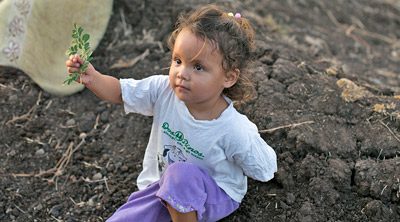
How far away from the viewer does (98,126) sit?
324 centimetres

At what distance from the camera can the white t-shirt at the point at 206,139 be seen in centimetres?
244

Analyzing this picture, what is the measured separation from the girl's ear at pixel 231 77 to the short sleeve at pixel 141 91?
26cm

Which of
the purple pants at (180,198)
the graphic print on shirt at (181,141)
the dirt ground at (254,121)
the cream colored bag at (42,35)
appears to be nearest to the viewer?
the purple pants at (180,198)

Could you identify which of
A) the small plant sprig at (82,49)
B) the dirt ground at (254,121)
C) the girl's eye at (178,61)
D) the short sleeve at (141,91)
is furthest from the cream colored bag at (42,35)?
the girl's eye at (178,61)

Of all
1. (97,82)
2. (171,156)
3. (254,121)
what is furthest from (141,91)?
(254,121)

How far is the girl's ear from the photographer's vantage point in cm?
240

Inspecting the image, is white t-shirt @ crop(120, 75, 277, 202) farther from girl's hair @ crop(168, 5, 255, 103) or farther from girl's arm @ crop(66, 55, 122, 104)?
girl's hair @ crop(168, 5, 255, 103)

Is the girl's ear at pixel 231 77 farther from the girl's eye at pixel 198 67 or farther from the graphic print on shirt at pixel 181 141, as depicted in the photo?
the graphic print on shirt at pixel 181 141

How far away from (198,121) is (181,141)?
11cm

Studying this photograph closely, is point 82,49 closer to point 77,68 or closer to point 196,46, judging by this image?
point 77,68

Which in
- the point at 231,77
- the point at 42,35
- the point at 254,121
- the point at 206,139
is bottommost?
the point at 254,121

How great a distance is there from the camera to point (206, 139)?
2453 mm

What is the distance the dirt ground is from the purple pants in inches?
8.2

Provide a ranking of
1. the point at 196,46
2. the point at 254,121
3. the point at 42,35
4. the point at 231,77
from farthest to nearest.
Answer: the point at 42,35 < the point at 254,121 < the point at 231,77 < the point at 196,46
